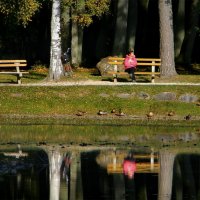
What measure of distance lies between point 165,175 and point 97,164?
2443mm

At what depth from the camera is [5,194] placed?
22.5 meters

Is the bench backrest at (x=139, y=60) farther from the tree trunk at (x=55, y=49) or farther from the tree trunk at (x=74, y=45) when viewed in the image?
the tree trunk at (x=74, y=45)

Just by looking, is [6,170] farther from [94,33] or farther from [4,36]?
[94,33]

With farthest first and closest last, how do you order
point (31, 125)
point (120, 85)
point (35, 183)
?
point (120, 85)
point (31, 125)
point (35, 183)

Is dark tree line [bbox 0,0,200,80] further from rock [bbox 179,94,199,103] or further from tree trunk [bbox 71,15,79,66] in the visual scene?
rock [bbox 179,94,199,103]

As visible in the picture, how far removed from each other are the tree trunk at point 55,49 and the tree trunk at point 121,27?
1138 cm

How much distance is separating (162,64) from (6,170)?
19.4 m

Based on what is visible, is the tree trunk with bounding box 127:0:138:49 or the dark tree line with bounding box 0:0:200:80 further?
the tree trunk with bounding box 127:0:138:49

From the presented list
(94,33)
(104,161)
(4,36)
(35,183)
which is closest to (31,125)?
(104,161)

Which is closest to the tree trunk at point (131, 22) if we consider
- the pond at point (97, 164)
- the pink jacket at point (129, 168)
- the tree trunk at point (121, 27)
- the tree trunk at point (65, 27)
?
the tree trunk at point (121, 27)

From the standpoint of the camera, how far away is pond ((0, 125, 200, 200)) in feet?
75.7

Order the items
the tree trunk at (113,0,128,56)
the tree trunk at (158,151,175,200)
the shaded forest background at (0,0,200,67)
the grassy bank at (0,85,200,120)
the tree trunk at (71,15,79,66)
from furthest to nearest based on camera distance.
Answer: the shaded forest background at (0,0,200,67) → the tree trunk at (71,15,79,66) → the tree trunk at (113,0,128,56) → the grassy bank at (0,85,200,120) → the tree trunk at (158,151,175,200)

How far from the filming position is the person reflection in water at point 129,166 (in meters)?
25.7

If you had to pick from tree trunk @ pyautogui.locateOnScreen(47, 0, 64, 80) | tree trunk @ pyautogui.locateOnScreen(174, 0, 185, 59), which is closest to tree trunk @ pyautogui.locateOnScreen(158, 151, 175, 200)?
tree trunk @ pyautogui.locateOnScreen(47, 0, 64, 80)
